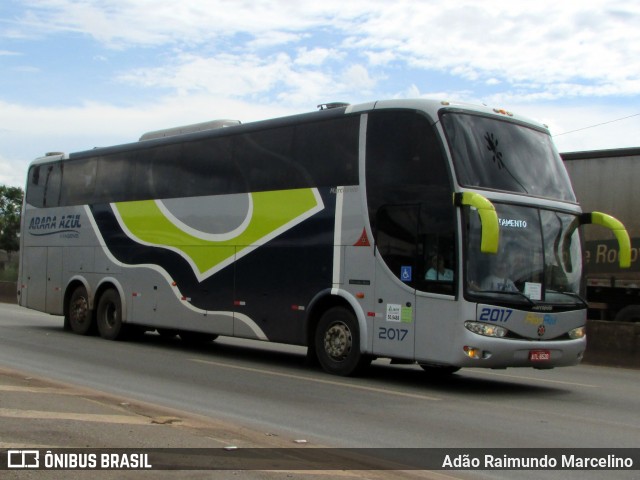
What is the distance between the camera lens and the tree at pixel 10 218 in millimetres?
62438

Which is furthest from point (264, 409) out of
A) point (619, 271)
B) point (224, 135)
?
point (619, 271)

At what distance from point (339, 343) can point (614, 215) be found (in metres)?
Result: 9.50

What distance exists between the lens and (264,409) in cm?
999

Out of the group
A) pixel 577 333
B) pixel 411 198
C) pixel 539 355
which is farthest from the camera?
pixel 577 333

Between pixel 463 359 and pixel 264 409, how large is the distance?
295cm

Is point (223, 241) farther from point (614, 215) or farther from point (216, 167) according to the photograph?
point (614, 215)

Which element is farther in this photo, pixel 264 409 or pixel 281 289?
pixel 281 289

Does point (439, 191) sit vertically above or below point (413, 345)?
above

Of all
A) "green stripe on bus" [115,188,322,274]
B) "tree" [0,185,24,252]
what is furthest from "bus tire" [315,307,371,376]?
"tree" [0,185,24,252]

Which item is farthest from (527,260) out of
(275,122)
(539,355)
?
(275,122)

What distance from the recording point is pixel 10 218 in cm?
6369

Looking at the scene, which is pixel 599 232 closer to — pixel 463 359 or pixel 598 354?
pixel 598 354

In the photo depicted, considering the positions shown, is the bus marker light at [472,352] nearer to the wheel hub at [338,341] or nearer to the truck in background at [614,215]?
the wheel hub at [338,341]

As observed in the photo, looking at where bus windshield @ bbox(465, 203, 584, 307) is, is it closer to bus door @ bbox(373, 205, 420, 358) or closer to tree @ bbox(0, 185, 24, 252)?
bus door @ bbox(373, 205, 420, 358)
